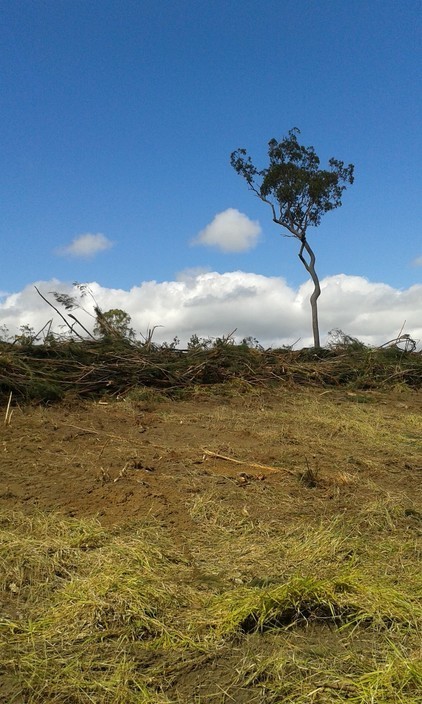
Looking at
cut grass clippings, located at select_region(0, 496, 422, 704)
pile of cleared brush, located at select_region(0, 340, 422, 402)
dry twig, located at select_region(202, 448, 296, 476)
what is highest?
pile of cleared brush, located at select_region(0, 340, 422, 402)

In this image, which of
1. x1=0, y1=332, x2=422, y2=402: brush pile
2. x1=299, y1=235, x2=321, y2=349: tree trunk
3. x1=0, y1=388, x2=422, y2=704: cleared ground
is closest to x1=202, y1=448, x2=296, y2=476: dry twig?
x1=0, y1=388, x2=422, y2=704: cleared ground

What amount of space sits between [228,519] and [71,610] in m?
1.48

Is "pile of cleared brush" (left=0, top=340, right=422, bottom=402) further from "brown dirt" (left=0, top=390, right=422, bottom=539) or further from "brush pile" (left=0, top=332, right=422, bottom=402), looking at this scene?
"brown dirt" (left=0, top=390, right=422, bottom=539)

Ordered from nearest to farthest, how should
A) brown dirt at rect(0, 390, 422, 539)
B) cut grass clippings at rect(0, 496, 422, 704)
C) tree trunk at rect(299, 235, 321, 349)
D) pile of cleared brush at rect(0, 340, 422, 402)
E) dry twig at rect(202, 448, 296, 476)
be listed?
1. cut grass clippings at rect(0, 496, 422, 704)
2. brown dirt at rect(0, 390, 422, 539)
3. dry twig at rect(202, 448, 296, 476)
4. pile of cleared brush at rect(0, 340, 422, 402)
5. tree trunk at rect(299, 235, 321, 349)

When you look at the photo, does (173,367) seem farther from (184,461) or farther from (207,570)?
Answer: (207,570)

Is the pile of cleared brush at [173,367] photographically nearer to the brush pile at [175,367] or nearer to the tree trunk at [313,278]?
the brush pile at [175,367]

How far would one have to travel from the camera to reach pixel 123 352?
33.9 ft

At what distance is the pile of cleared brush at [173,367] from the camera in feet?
28.6

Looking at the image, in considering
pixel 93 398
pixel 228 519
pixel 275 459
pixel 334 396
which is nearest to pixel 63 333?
pixel 93 398

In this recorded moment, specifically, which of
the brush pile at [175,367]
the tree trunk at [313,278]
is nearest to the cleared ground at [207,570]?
the brush pile at [175,367]

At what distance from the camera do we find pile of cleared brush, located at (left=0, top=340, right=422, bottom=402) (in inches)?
343

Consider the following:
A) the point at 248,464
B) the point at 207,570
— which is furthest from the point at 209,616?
the point at 248,464

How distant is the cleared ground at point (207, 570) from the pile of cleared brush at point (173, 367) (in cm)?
246

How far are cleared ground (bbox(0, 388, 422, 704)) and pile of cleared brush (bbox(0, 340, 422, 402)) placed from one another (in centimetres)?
246
